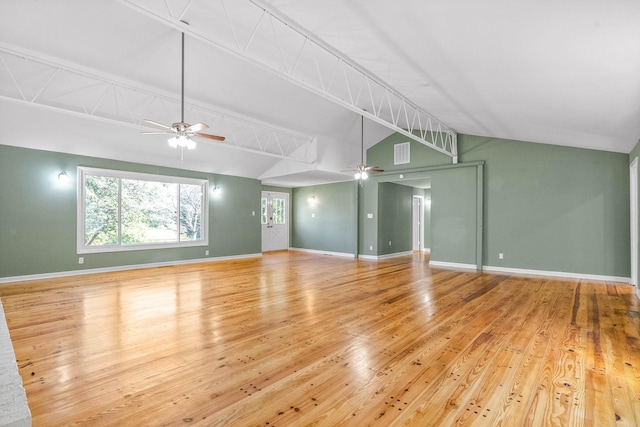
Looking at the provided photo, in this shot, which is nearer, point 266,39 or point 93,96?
point 266,39

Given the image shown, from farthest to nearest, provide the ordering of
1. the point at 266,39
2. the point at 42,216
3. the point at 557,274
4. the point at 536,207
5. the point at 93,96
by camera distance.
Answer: the point at 536,207 < the point at 557,274 < the point at 42,216 < the point at 93,96 < the point at 266,39

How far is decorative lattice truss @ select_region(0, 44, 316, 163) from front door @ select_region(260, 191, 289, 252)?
4.11 m

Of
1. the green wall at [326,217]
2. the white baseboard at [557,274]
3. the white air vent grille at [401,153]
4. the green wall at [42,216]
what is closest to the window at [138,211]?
the green wall at [42,216]

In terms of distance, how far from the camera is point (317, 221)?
11.1 meters

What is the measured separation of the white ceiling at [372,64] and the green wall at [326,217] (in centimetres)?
335

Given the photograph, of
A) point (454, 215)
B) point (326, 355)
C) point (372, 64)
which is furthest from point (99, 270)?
point (454, 215)

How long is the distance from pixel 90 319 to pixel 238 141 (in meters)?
5.07

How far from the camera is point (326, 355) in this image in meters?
2.80

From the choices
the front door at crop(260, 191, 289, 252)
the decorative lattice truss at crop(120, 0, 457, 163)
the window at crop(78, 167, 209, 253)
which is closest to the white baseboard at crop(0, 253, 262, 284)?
the window at crop(78, 167, 209, 253)

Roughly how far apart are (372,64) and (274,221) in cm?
809

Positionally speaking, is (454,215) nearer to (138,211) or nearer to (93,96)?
(138,211)

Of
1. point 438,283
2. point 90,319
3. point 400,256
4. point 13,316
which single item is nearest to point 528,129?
point 438,283

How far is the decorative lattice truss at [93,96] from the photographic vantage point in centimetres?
448

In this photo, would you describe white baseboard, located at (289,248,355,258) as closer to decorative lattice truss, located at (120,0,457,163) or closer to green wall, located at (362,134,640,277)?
green wall, located at (362,134,640,277)
